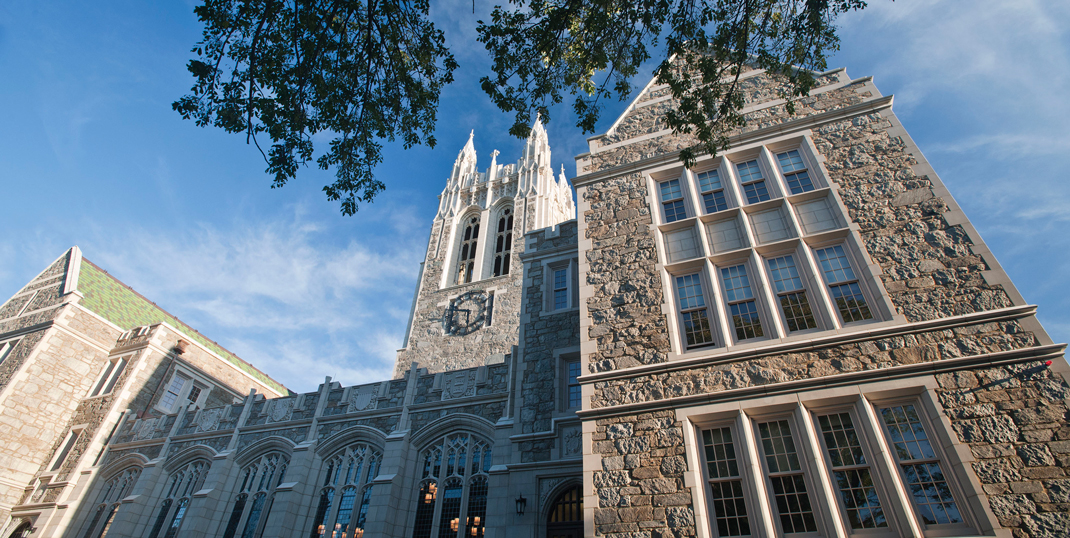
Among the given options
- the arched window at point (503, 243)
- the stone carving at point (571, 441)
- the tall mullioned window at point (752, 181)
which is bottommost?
the stone carving at point (571, 441)

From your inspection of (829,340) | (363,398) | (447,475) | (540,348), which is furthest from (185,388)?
(829,340)

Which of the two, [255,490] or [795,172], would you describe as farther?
[255,490]

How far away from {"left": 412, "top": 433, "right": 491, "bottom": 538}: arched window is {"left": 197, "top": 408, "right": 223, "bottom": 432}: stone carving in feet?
34.0

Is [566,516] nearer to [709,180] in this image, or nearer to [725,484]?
[725,484]

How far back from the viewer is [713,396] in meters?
8.95

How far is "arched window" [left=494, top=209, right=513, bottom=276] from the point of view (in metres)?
35.0

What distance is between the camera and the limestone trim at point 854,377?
7.76 m

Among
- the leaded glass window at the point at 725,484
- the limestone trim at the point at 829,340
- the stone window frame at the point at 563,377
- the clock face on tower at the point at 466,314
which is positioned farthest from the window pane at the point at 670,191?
the clock face on tower at the point at 466,314

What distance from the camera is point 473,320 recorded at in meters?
30.3

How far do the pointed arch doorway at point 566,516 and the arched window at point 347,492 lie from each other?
6292 mm

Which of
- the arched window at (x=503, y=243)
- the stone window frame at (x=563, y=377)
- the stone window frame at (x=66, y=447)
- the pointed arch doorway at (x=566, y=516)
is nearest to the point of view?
the pointed arch doorway at (x=566, y=516)

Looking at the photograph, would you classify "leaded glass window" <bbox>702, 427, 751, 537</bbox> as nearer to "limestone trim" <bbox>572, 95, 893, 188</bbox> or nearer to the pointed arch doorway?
the pointed arch doorway

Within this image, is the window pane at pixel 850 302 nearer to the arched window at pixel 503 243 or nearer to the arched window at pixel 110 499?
the arched window at pixel 503 243

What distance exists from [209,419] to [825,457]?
2222cm
